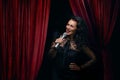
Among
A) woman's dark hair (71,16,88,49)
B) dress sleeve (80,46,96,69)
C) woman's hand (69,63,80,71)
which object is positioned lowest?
woman's hand (69,63,80,71)

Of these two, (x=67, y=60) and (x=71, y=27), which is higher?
(x=71, y=27)

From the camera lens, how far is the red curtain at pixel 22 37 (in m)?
2.99

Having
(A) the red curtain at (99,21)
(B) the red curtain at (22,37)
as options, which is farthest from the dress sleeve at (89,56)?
(B) the red curtain at (22,37)

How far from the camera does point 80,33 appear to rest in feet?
9.81

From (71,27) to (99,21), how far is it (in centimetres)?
31

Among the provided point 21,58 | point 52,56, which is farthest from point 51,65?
point 21,58

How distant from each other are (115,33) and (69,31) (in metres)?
0.49

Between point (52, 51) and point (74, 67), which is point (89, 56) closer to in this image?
point (74, 67)

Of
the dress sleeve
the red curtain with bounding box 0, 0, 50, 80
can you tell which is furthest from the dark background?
the dress sleeve

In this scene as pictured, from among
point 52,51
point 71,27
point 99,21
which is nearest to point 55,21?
point 71,27

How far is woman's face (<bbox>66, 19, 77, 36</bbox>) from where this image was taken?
2.97 m

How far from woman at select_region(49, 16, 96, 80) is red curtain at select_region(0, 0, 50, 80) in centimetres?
19

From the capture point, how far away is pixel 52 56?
9.82ft

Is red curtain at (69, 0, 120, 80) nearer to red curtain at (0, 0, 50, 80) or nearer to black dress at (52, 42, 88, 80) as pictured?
black dress at (52, 42, 88, 80)
